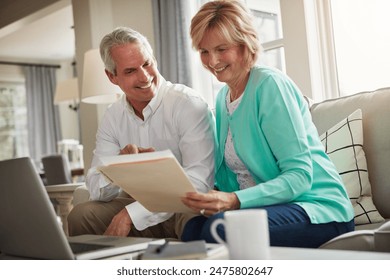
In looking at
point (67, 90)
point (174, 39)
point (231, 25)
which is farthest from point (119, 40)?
point (67, 90)

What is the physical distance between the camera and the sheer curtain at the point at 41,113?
8.70 metres

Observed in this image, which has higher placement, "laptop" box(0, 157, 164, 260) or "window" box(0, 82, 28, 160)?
"window" box(0, 82, 28, 160)

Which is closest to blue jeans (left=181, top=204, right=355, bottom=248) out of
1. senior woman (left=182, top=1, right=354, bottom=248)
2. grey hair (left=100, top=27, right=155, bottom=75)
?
senior woman (left=182, top=1, right=354, bottom=248)

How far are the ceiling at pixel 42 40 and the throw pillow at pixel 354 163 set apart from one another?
4.37 metres

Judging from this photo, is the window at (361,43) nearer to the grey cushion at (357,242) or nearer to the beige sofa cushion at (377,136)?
the beige sofa cushion at (377,136)

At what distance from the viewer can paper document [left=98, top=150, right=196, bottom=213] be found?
1.07 metres

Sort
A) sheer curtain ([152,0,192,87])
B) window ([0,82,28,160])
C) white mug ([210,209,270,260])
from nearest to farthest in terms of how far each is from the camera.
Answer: white mug ([210,209,270,260]), sheer curtain ([152,0,192,87]), window ([0,82,28,160])

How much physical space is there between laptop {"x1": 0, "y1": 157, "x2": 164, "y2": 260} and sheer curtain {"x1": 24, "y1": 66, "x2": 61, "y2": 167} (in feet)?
25.4

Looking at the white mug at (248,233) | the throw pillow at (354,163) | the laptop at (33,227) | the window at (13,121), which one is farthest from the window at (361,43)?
the window at (13,121)

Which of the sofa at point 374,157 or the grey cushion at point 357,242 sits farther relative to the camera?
the sofa at point 374,157

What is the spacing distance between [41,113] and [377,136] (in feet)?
25.4

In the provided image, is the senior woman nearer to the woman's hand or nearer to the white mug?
the woman's hand

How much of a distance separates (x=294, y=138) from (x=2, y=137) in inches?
314
